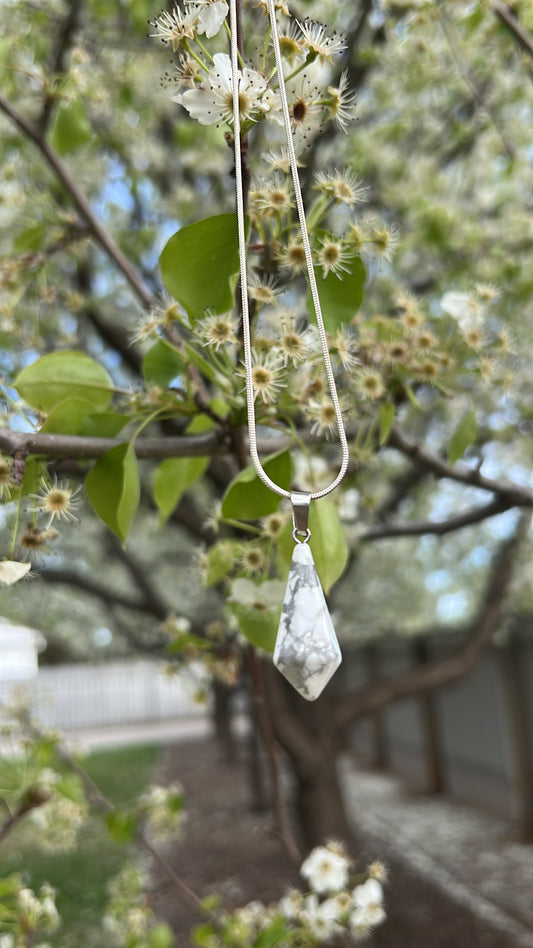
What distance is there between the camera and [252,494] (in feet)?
2.78

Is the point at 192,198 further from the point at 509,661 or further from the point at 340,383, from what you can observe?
the point at 509,661

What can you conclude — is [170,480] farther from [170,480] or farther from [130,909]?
[130,909]

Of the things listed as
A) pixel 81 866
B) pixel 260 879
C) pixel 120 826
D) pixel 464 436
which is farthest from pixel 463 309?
pixel 81 866

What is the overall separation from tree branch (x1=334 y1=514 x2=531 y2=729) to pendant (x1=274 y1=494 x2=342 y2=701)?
272cm

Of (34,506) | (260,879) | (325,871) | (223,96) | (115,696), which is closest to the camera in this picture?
(223,96)

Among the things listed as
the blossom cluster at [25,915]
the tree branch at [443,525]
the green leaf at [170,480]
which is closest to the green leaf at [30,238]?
the green leaf at [170,480]

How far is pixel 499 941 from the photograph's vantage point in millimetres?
3641

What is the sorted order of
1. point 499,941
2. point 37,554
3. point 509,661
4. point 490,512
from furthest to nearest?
1. point 509,661
2. point 499,941
3. point 490,512
4. point 37,554

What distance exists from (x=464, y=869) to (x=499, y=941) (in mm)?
1502

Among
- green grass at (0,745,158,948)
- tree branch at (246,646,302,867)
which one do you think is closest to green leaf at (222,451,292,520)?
tree branch at (246,646,302,867)

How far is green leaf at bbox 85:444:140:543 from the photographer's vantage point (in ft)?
2.81

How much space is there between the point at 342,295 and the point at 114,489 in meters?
0.33

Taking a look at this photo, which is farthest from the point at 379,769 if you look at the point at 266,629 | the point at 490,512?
the point at 266,629

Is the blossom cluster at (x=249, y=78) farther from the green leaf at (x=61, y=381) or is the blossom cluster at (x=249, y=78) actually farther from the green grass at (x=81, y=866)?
the green grass at (x=81, y=866)
